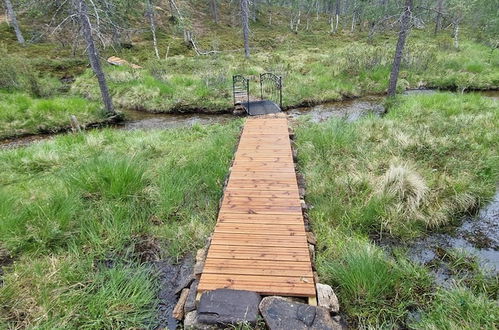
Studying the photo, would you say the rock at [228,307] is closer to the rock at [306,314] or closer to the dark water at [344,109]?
the rock at [306,314]

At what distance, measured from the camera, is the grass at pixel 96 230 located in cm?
315

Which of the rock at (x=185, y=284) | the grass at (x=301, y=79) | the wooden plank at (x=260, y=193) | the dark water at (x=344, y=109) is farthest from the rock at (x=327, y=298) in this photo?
the grass at (x=301, y=79)

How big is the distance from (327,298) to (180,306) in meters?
1.69

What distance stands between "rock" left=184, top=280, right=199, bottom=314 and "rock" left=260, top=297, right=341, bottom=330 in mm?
786

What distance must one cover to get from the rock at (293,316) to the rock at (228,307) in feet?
0.38

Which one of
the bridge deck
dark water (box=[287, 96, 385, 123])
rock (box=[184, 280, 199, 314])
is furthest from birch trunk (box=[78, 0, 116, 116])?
rock (box=[184, 280, 199, 314])

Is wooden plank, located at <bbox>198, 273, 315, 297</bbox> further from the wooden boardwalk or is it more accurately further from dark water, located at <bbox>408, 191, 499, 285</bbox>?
dark water, located at <bbox>408, 191, 499, 285</bbox>

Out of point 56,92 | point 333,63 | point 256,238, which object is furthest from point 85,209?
point 333,63

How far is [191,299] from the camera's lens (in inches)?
125

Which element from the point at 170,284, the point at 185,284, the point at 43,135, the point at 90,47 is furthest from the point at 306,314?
the point at 43,135

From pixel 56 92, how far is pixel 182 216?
14.9 meters

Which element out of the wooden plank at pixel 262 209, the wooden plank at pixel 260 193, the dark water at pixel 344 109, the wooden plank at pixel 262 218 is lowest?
the dark water at pixel 344 109

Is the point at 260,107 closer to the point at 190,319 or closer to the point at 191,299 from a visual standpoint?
the point at 191,299

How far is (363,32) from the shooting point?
3875 cm
